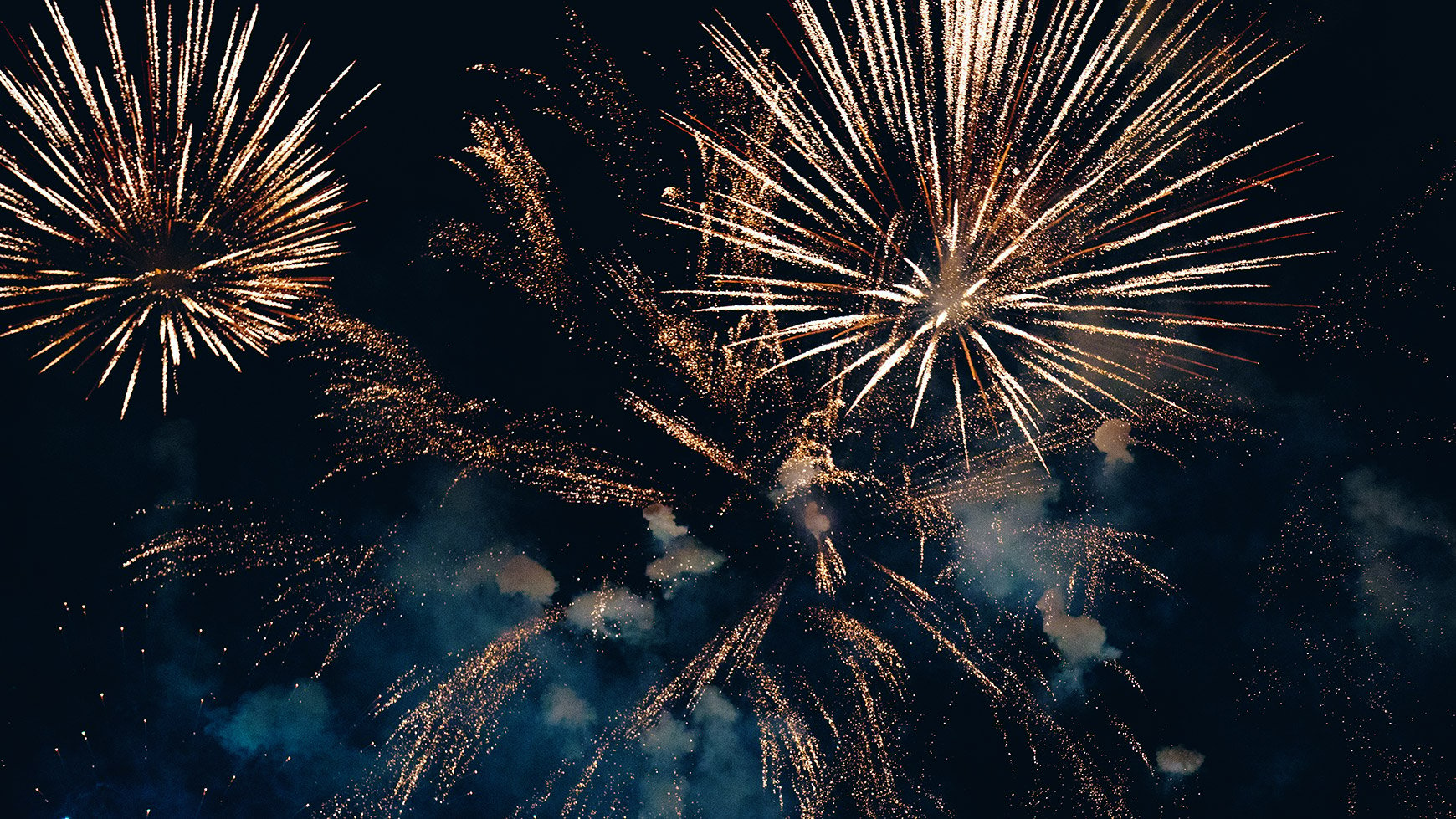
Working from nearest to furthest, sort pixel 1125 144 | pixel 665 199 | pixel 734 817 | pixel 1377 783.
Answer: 1. pixel 1125 144
2. pixel 665 199
3. pixel 1377 783
4. pixel 734 817

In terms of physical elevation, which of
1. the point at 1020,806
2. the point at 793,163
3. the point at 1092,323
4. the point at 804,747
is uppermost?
the point at 1092,323

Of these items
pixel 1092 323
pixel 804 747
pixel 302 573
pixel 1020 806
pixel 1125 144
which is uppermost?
pixel 1125 144

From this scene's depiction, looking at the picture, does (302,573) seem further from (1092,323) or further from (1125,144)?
(1125,144)

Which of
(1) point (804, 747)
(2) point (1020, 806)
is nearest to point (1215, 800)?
(2) point (1020, 806)

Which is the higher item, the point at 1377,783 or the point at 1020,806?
the point at 1377,783

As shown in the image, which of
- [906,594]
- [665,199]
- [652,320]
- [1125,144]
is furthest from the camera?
[906,594]

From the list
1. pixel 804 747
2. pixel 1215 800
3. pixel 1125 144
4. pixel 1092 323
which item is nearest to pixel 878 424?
pixel 1092 323

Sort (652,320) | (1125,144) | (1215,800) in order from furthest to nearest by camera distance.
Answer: (1215,800)
(652,320)
(1125,144)

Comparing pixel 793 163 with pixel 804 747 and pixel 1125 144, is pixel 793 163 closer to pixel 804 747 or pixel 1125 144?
pixel 1125 144

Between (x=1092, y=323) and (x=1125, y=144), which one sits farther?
(x=1092, y=323)
